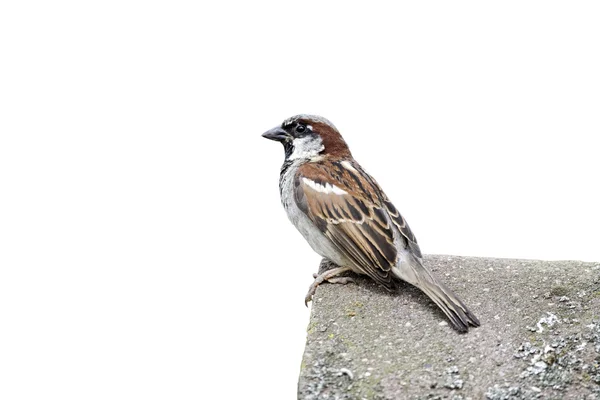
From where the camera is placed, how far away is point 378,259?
5.54 m

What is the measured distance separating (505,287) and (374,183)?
1.06 metres

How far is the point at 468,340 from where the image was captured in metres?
5.20

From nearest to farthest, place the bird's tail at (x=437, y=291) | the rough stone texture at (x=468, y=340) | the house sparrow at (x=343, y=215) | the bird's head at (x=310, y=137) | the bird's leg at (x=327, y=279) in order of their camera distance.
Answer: the rough stone texture at (x=468, y=340) → the bird's tail at (x=437, y=291) → the house sparrow at (x=343, y=215) → the bird's leg at (x=327, y=279) → the bird's head at (x=310, y=137)

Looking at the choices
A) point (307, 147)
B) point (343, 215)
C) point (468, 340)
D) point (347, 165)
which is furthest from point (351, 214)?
point (468, 340)

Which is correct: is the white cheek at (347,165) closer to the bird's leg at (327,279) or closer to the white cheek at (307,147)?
the white cheek at (307,147)

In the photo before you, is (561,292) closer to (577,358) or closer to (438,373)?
(577,358)

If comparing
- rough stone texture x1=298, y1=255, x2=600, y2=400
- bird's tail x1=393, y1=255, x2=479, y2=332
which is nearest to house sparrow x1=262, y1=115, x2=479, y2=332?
bird's tail x1=393, y1=255, x2=479, y2=332

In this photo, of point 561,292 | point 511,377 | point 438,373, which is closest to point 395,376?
point 438,373

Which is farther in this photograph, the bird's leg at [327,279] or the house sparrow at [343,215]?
the bird's leg at [327,279]

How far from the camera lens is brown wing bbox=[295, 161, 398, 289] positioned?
18.3 feet

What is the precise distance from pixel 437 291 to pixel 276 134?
1.54m

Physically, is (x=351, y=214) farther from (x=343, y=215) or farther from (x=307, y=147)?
(x=307, y=147)

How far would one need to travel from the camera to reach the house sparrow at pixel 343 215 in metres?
5.54

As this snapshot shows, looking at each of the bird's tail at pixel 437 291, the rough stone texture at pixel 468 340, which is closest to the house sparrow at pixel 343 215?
the bird's tail at pixel 437 291
